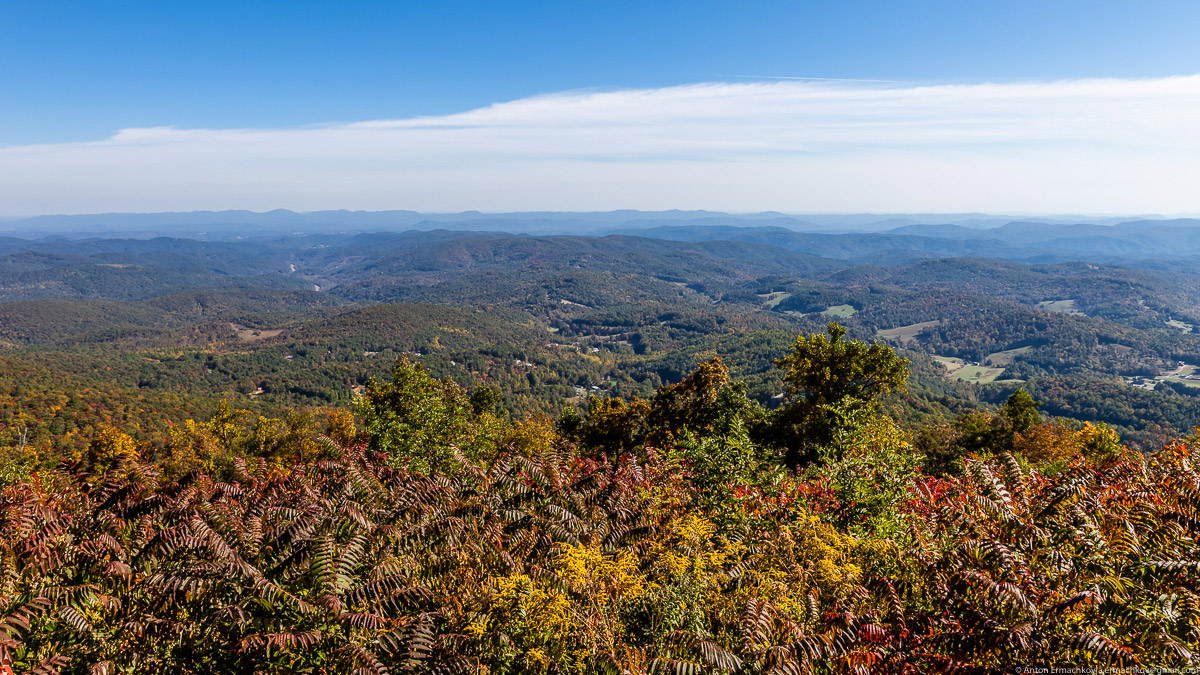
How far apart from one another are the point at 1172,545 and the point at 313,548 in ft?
33.2

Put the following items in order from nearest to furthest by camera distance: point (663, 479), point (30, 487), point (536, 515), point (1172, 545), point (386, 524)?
point (1172, 545), point (386, 524), point (536, 515), point (30, 487), point (663, 479)

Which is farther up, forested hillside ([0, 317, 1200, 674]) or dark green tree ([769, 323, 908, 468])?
forested hillside ([0, 317, 1200, 674])

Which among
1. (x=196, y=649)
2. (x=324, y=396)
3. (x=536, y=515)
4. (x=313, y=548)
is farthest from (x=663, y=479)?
(x=324, y=396)

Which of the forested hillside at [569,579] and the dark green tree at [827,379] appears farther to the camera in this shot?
the dark green tree at [827,379]

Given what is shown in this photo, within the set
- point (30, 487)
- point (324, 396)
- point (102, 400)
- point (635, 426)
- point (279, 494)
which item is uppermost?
point (30, 487)

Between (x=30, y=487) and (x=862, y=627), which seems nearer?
(x=862, y=627)

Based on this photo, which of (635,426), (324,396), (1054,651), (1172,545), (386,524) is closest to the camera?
(1054,651)

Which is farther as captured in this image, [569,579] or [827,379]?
[827,379]

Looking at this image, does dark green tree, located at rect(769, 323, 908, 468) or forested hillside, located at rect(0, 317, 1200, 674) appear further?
dark green tree, located at rect(769, 323, 908, 468)

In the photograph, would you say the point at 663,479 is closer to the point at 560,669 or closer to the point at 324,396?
the point at 560,669

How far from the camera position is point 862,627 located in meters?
6.20

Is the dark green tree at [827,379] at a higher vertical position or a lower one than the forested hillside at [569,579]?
lower

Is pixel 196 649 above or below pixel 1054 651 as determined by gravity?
below

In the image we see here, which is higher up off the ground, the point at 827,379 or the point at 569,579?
the point at 569,579
